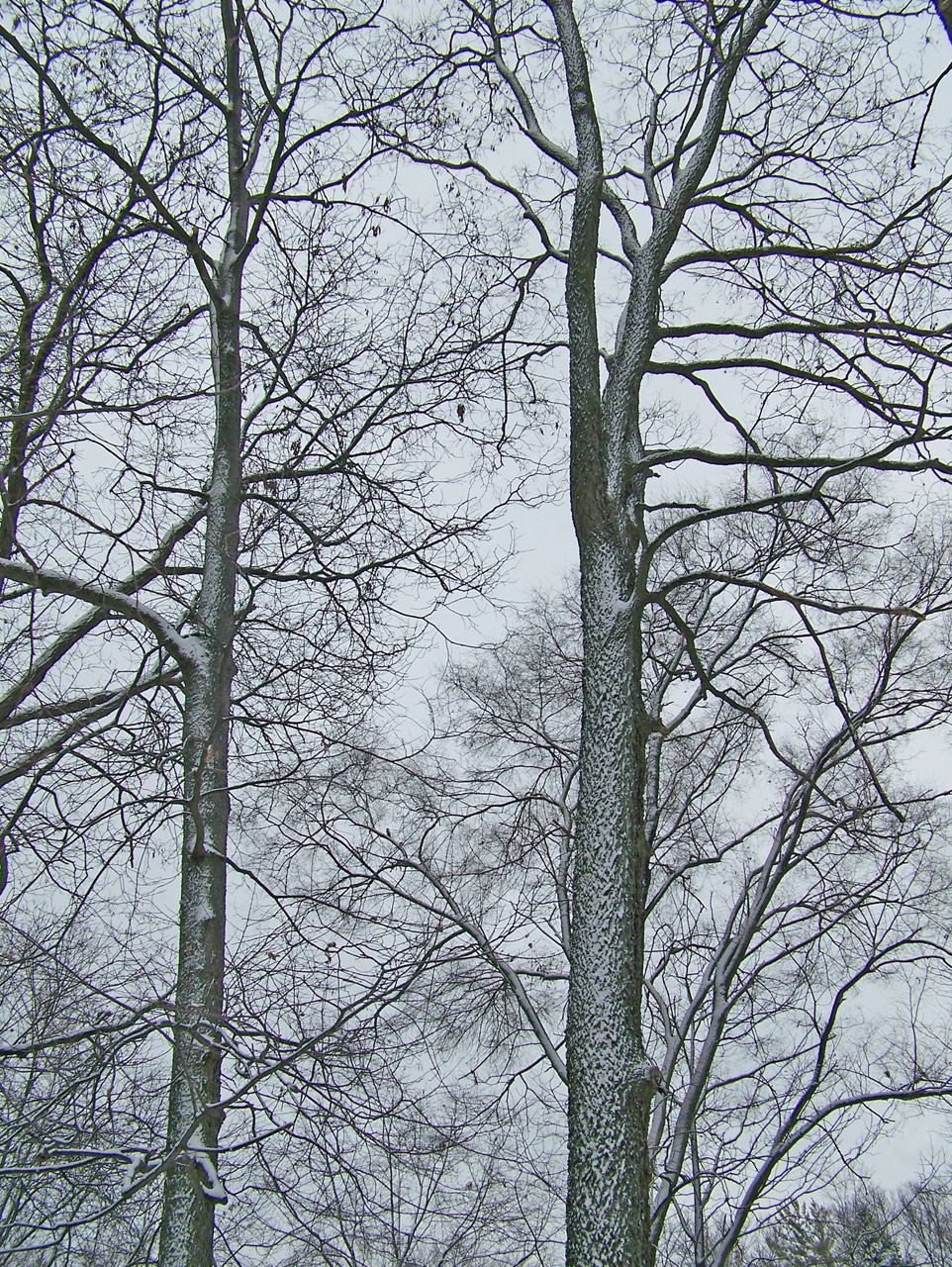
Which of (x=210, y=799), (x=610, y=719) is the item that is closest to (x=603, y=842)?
(x=610, y=719)

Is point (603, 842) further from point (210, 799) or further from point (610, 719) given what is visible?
point (210, 799)

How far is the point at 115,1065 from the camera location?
4.15 meters

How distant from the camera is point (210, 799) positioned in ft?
16.6

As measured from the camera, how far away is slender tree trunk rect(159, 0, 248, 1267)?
4.16 metres

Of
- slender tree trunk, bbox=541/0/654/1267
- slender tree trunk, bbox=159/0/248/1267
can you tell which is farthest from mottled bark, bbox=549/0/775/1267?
slender tree trunk, bbox=159/0/248/1267

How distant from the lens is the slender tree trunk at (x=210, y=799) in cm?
416

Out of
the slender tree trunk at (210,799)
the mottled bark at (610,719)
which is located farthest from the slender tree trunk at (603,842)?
the slender tree trunk at (210,799)

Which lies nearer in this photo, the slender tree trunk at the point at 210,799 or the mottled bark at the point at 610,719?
the mottled bark at the point at 610,719

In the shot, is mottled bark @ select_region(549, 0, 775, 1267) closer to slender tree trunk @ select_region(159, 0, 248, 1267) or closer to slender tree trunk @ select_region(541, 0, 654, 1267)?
slender tree trunk @ select_region(541, 0, 654, 1267)

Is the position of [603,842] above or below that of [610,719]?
below

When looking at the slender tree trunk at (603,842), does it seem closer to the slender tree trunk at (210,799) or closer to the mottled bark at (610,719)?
the mottled bark at (610,719)

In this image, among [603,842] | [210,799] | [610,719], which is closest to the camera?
[603,842]

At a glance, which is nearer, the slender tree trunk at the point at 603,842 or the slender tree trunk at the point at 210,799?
the slender tree trunk at the point at 603,842

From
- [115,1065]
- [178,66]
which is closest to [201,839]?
[115,1065]
